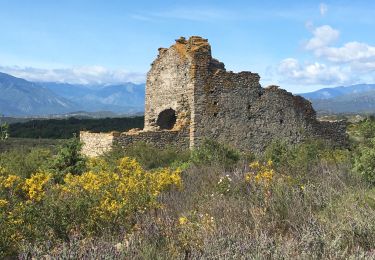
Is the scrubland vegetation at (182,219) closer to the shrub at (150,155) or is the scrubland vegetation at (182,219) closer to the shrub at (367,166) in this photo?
the shrub at (367,166)

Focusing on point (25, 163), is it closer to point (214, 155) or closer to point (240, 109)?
point (214, 155)

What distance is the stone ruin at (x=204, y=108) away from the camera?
63.6 feet

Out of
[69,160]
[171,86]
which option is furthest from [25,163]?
[171,86]

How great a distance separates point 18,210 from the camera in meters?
5.98

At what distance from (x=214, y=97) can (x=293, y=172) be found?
9949 millimetres

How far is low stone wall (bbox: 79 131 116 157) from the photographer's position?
18.2 metres

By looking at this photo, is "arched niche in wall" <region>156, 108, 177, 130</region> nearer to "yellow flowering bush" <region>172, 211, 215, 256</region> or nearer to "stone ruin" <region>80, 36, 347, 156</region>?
"stone ruin" <region>80, 36, 347, 156</region>

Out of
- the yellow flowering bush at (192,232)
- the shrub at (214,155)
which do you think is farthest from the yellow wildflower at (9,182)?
the shrub at (214,155)

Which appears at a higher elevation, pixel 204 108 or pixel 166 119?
pixel 204 108

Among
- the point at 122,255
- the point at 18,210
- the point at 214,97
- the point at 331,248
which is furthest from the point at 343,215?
the point at 214,97

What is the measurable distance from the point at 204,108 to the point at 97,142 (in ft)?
14.4

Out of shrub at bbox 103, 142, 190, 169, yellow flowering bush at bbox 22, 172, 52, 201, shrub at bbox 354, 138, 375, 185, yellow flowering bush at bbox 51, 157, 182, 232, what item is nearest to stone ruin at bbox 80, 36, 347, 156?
shrub at bbox 103, 142, 190, 169

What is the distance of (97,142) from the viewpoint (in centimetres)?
1898

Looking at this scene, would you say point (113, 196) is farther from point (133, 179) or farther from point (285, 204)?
point (285, 204)
